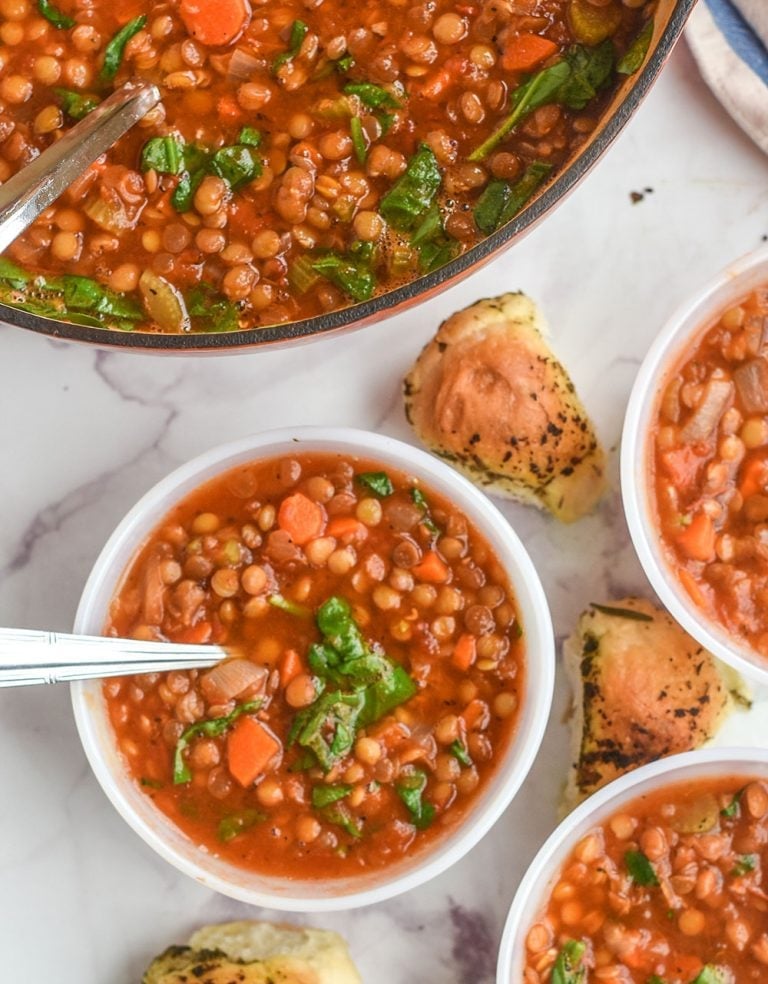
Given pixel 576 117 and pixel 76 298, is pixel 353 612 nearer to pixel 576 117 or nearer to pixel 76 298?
pixel 76 298

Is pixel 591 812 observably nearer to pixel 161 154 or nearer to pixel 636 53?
pixel 636 53

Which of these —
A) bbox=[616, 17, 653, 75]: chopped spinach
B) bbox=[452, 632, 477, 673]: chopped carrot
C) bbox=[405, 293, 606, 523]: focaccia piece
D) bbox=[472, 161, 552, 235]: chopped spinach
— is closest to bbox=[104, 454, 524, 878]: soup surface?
bbox=[452, 632, 477, 673]: chopped carrot

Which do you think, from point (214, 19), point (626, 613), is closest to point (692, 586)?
point (626, 613)

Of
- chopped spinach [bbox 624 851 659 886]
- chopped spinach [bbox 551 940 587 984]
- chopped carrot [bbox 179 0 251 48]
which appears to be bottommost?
chopped spinach [bbox 551 940 587 984]

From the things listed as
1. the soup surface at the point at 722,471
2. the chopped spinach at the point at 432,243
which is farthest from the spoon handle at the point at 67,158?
the soup surface at the point at 722,471

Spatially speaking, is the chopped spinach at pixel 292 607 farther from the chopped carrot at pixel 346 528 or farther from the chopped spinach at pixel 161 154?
the chopped spinach at pixel 161 154

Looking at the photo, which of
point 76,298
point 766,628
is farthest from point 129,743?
point 766,628

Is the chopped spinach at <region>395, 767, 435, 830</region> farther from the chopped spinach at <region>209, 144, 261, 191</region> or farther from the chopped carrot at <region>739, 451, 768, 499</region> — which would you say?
the chopped spinach at <region>209, 144, 261, 191</region>
